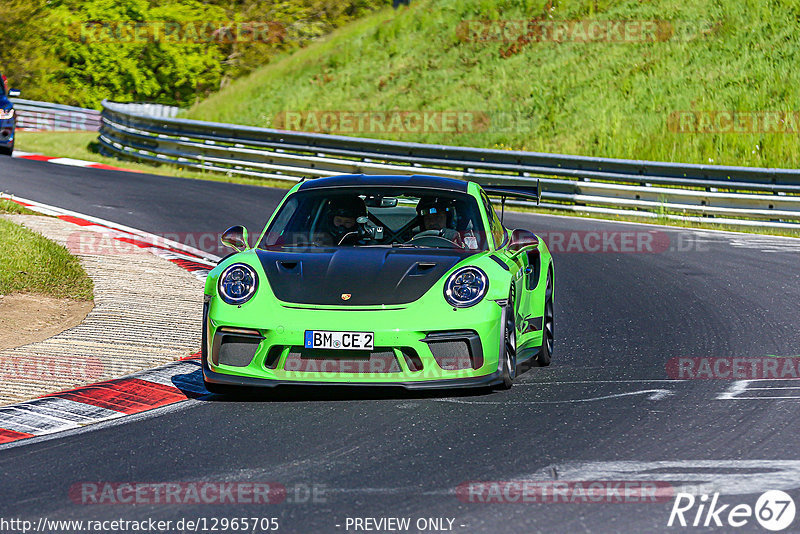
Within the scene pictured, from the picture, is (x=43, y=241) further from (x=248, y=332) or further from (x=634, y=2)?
(x=634, y=2)

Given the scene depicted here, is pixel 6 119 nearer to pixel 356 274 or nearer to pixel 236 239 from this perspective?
pixel 236 239

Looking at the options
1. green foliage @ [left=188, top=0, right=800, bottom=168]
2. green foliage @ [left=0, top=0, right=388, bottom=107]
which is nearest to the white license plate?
green foliage @ [left=188, top=0, right=800, bottom=168]

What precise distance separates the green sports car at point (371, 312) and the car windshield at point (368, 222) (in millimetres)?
19

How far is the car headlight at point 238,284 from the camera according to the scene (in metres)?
6.64

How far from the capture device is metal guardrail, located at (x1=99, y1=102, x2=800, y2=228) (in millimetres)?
17672

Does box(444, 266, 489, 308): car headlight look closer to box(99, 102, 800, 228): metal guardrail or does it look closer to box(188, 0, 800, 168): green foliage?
box(99, 102, 800, 228): metal guardrail

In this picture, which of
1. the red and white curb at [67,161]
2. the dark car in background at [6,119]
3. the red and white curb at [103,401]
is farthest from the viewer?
the red and white curb at [67,161]

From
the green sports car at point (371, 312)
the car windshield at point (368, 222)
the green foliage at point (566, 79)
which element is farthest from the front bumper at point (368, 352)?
the green foliage at point (566, 79)

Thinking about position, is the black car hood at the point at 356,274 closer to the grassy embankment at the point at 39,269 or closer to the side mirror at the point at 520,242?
the side mirror at the point at 520,242

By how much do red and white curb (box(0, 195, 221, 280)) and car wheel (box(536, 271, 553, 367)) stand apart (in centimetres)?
419

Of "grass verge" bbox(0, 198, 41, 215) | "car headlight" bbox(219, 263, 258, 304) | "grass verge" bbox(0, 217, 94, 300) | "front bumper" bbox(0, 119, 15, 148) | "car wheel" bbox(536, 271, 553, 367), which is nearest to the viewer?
"car headlight" bbox(219, 263, 258, 304)

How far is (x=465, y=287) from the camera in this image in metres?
6.62

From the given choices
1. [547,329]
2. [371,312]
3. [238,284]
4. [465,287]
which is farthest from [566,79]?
[371,312]

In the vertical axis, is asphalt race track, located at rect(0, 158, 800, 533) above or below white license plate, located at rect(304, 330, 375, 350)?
below
